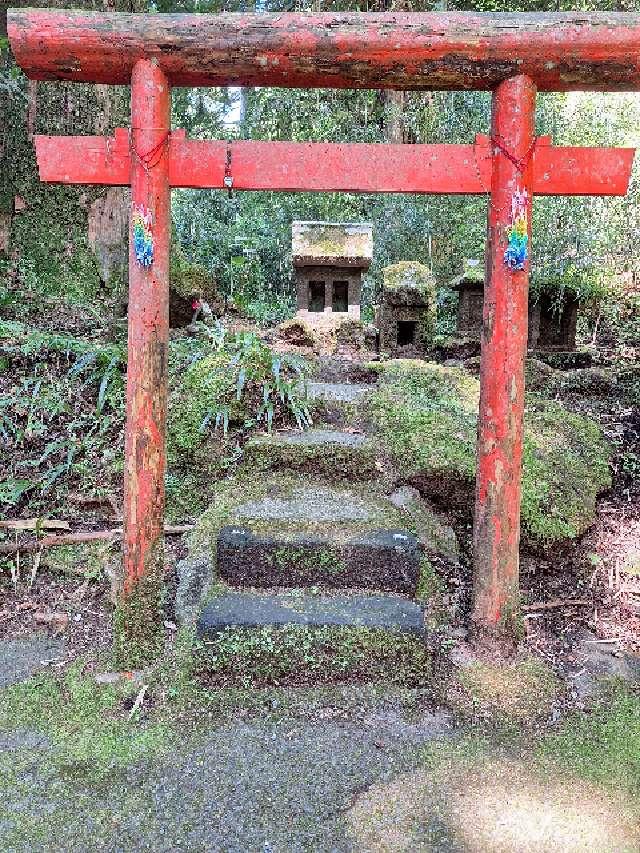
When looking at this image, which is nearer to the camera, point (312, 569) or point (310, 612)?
point (310, 612)

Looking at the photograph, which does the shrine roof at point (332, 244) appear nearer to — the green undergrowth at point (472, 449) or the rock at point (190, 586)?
the green undergrowth at point (472, 449)

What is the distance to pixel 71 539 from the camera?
396 centimetres

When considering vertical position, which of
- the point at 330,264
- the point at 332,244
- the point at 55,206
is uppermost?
the point at 55,206

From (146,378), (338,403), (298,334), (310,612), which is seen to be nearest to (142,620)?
(310,612)

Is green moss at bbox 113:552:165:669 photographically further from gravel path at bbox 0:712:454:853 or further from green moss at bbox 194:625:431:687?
gravel path at bbox 0:712:454:853

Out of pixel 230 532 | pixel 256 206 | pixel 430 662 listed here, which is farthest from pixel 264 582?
pixel 256 206

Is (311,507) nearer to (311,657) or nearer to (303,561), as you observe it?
(303,561)

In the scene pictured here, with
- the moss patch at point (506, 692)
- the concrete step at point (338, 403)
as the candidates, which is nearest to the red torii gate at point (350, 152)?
the moss patch at point (506, 692)

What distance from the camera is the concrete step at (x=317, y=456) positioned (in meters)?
4.17

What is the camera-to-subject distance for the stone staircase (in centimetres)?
300

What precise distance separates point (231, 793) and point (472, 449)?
2504 millimetres

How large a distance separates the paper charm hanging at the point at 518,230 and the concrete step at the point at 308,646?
1.76 meters

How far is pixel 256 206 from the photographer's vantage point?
483 inches

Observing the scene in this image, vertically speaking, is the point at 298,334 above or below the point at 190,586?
above
